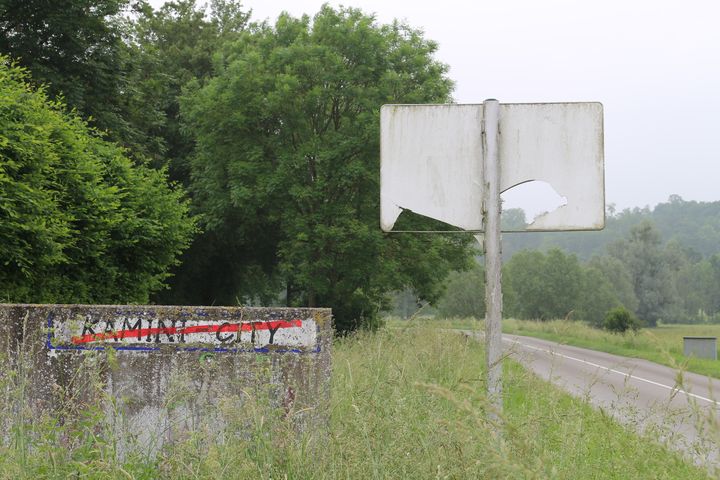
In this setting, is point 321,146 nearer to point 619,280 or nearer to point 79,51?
point 79,51

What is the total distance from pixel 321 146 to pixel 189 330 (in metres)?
19.8

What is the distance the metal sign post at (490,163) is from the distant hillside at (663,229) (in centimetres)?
16252

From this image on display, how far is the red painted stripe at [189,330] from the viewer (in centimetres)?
475

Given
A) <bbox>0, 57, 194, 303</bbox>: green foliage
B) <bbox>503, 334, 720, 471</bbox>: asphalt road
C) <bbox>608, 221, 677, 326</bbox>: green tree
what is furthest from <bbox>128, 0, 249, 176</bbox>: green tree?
<bbox>608, 221, 677, 326</bbox>: green tree

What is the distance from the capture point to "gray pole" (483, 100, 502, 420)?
3658 millimetres

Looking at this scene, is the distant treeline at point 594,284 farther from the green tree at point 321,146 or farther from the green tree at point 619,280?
the green tree at point 321,146

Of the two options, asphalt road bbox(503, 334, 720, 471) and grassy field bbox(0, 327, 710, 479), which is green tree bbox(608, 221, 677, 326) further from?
grassy field bbox(0, 327, 710, 479)

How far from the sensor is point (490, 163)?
12.1 feet

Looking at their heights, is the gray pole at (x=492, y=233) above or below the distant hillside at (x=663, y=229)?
below

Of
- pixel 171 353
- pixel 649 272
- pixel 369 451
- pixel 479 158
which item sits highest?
pixel 479 158

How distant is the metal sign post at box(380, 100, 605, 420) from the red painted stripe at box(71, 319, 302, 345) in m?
1.34

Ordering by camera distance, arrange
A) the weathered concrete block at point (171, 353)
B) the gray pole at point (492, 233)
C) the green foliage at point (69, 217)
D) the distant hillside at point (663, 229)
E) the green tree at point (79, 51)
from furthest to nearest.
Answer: the distant hillside at point (663, 229)
the green tree at point (79, 51)
the green foliage at point (69, 217)
the weathered concrete block at point (171, 353)
the gray pole at point (492, 233)

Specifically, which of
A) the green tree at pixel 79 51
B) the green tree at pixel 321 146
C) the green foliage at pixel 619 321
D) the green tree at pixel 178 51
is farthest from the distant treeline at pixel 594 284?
the green tree at pixel 79 51

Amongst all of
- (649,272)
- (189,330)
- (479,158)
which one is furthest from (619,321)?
(649,272)
